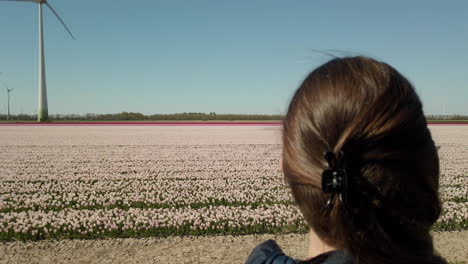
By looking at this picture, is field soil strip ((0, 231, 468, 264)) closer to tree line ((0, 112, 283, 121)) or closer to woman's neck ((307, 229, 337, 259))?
woman's neck ((307, 229, 337, 259))

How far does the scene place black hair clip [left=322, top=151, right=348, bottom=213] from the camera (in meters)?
1.12

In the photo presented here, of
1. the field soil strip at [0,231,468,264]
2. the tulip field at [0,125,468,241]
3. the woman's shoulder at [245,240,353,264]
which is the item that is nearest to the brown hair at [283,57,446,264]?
the woman's shoulder at [245,240,353,264]

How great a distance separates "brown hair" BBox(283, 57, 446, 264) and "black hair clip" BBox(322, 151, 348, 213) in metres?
0.04

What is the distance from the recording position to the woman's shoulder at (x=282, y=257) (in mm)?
1209

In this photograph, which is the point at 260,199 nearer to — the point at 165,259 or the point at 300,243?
the point at 300,243

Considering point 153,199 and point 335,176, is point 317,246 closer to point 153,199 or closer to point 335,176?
point 335,176

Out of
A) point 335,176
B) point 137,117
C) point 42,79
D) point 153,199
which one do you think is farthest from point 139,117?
point 335,176

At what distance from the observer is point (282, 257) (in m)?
1.32

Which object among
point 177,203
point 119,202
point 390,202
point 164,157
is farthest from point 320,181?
point 164,157

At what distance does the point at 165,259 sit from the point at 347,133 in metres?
4.18

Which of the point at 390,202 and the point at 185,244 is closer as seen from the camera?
the point at 390,202

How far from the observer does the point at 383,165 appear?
114 centimetres

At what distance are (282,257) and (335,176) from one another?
1.33 ft

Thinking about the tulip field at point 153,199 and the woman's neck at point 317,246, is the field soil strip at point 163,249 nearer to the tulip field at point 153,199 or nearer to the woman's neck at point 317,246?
the tulip field at point 153,199
